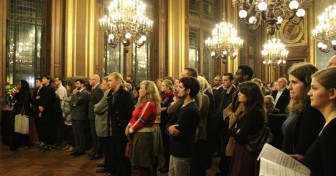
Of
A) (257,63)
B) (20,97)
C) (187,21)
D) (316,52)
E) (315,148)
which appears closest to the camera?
(315,148)

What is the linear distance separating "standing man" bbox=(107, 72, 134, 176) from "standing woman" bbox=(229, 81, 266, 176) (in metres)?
1.95

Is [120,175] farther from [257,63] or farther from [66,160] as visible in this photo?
[257,63]

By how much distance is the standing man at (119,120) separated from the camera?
15.0 feet

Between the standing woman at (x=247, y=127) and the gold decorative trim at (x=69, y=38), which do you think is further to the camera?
the gold decorative trim at (x=69, y=38)

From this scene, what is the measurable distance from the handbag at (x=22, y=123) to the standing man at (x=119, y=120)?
320 cm

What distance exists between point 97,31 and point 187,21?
3.92m

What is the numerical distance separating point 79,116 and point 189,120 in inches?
145

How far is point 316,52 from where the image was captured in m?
15.6

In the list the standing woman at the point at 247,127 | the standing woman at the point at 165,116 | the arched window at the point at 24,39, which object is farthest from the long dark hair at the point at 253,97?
the arched window at the point at 24,39

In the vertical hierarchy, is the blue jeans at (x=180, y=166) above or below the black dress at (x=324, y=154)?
below

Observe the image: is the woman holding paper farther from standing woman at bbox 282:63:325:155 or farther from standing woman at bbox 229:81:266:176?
standing woman at bbox 229:81:266:176

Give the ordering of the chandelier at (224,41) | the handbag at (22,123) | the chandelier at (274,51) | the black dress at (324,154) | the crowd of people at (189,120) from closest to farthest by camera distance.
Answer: the black dress at (324,154) < the crowd of people at (189,120) < the handbag at (22,123) < the chandelier at (224,41) < the chandelier at (274,51)

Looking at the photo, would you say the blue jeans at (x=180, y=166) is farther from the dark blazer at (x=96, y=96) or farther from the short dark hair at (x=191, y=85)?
the dark blazer at (x=96, y=96)

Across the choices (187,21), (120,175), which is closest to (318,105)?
(120,175)
